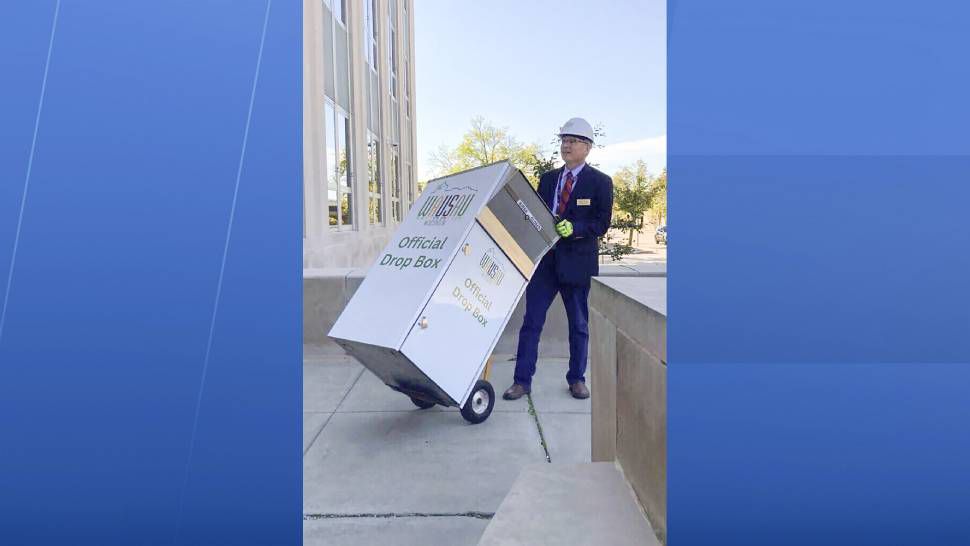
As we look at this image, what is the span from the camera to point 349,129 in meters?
12.6

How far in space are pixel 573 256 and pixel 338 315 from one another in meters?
2.39

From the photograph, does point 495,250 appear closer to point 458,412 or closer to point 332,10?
point 458,412

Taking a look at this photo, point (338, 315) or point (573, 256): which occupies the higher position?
point (573, 256)

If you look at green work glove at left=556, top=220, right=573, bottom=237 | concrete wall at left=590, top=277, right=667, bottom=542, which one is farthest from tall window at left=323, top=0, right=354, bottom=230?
concrete wall at left=590, top=277, right=667, bottom=542

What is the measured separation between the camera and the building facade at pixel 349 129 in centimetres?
901

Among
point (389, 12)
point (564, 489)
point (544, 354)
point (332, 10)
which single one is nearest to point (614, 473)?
point (564, 489)

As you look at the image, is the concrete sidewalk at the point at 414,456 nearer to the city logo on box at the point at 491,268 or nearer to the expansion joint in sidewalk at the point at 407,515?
the expansion joint in sidewalk at the point at 407,515

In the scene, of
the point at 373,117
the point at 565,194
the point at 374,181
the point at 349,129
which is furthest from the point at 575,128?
the point at 373,117

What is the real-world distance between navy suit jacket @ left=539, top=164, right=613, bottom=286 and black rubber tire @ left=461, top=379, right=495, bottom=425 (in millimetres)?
973

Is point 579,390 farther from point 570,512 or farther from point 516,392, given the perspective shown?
point 570,512

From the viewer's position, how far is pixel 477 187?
12.9 feet

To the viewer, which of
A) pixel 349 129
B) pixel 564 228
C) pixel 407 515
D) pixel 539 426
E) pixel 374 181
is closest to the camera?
pixel 407 515

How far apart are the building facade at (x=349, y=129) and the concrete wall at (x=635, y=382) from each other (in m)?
6.59

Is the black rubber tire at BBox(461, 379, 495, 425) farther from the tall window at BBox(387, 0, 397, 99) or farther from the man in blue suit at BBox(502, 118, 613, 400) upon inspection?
the tall window at BBox(387, 0, 397, 99)
